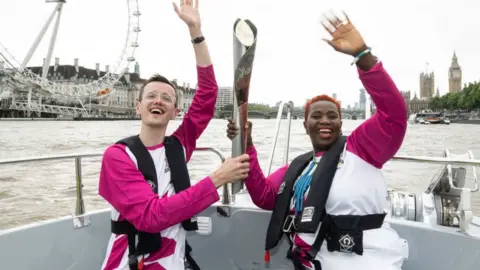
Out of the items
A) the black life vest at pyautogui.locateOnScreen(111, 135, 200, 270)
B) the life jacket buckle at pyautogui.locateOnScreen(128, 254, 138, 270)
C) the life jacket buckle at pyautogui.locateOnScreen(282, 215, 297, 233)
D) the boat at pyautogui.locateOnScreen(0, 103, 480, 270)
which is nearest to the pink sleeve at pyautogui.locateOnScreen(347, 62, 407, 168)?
the life jacket buckle at pyautogui.locateOnScreen(282, 215, 297, 233)

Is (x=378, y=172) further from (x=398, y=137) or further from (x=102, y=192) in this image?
(x=102, y=192)

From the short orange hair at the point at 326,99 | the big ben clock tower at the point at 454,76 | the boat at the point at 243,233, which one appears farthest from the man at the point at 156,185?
the big ben clock tower at the point at 454,76

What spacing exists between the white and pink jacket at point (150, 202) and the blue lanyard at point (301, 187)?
51 centimetres

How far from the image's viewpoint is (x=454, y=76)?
13462 cm

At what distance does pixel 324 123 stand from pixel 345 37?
0.54 m

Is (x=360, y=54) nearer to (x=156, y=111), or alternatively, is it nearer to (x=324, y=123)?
(x=324, y=123)

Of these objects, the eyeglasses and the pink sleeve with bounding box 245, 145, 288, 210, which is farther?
the pink sleeve with bounding box 245, 145, 288, 210

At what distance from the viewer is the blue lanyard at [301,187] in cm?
221

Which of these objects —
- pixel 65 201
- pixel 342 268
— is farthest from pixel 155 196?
pixel 65 201

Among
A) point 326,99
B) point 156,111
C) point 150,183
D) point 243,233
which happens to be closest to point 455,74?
point 243,233

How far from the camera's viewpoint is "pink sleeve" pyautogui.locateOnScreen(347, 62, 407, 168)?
1.81 m

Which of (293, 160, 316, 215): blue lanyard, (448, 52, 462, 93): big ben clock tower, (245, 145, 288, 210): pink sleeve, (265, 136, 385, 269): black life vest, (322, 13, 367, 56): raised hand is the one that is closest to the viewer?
(322, 13, 367, 56): raised hand

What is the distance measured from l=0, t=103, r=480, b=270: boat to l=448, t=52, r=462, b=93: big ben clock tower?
480 feet

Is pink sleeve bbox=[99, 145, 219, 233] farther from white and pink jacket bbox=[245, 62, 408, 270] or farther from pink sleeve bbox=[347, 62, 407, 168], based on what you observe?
pink sleeve bbox=[347, 62, 407, 168]
